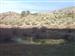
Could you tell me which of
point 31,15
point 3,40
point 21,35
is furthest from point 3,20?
A: point 3,40

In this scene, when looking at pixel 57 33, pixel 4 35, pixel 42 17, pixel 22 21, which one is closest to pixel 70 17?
pixel 42 17

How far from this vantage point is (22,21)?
5738 cm

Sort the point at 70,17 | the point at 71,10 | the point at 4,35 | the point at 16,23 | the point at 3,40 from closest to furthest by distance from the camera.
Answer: the point at 3,40 → the point at 4,35 → the point at 16,23 → the point at 70,17 → the point at 71,10

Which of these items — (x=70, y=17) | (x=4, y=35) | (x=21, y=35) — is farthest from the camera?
(x=70, y=17)

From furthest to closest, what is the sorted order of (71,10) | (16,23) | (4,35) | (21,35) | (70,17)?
(71,10), (70,17), (16,23), (21,35), (4,35)

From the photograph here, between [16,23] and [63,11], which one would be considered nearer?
[16,23]

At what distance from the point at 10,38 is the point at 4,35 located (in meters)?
1.36

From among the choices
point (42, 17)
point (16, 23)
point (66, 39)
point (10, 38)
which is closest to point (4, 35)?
point (10, 38)

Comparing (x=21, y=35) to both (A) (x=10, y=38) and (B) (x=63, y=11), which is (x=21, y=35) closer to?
(A) (x=10, y=38)

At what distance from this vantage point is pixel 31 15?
209 feet

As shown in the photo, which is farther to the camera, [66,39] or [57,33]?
[57,33]

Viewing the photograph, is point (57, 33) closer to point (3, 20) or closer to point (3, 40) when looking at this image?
point (3, 40)

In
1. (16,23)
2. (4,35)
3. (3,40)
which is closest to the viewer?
(3,40)

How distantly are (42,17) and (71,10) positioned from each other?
856 cm
